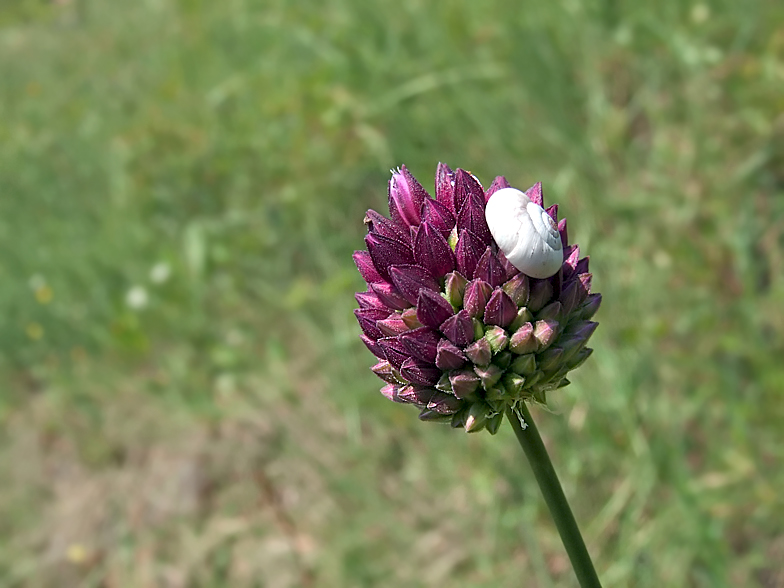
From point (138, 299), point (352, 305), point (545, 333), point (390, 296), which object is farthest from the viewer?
point (138, 299)

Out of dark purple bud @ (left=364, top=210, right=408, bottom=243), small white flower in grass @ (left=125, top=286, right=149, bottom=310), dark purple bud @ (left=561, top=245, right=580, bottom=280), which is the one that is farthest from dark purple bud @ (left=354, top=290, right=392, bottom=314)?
small white flower in grass @ (left=125, top=286, right=149, bottom=310)

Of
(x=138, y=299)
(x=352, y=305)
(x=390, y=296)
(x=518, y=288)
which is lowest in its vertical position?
(x=518, y=288)

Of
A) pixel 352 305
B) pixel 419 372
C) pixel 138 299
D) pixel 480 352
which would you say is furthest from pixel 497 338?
pixel 138 299

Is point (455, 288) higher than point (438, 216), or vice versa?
point (438, 216)

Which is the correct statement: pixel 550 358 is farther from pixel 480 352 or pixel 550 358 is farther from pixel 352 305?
pixel 352 305

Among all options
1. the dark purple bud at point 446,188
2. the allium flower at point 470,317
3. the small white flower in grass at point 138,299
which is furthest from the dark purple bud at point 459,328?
the small white flower in grass at point 138,299

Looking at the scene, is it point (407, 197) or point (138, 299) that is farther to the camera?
point (138, 299)

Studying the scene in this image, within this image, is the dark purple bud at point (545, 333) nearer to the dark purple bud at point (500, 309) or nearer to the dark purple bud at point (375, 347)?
the dark purple bud at point (500, 309)
